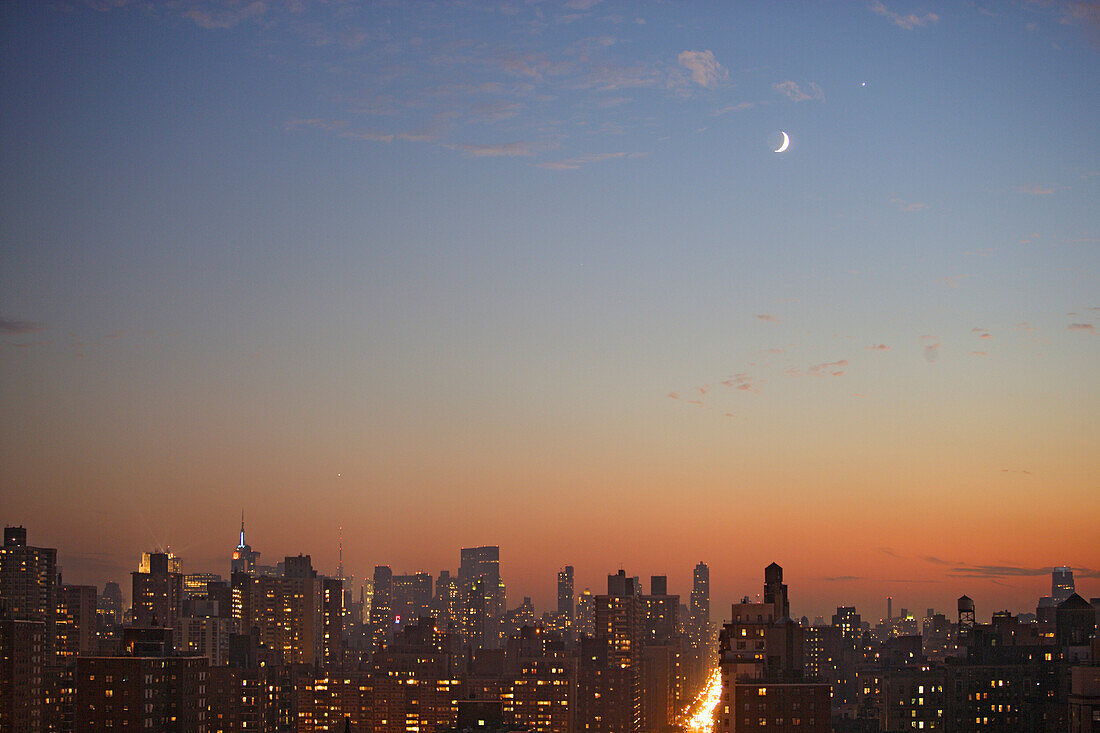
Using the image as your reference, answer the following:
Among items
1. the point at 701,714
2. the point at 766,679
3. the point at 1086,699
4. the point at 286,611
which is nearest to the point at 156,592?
the point at 286,611

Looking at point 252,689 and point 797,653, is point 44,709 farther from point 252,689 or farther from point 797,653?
point 797,653

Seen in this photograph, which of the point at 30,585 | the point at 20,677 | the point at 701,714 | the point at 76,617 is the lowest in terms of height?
the point at 701,714

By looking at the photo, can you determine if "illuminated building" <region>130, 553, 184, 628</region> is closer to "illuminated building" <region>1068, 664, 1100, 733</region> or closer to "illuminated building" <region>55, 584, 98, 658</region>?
"illuminated building" <region>55, 584, 98, 658</region>

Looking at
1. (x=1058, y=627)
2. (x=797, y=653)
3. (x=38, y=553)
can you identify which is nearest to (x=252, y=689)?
(x=38, y=553)

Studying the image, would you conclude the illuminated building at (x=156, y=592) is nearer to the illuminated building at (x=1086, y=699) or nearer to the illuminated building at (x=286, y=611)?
the illuminated building at (x=286, y=611)

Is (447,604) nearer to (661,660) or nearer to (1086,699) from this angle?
(661,660)

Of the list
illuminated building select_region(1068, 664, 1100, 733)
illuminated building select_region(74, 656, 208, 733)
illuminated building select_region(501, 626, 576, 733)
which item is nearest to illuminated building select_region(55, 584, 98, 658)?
Answer: illuminated building select_region(501, 626, 576, 733)

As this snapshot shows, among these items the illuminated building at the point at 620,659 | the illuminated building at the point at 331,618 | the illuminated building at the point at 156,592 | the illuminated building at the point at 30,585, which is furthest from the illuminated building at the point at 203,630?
the illuminated building at the point at 620,659
